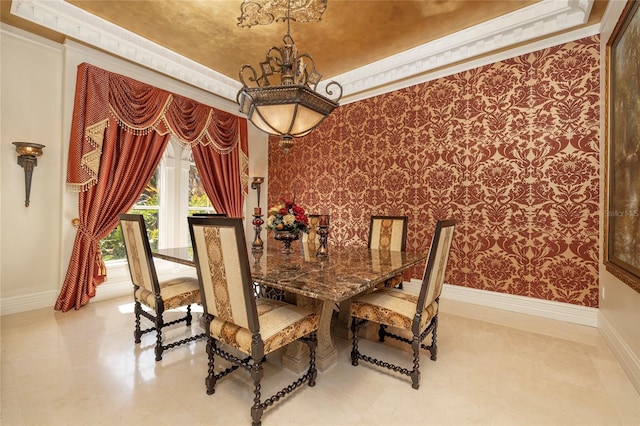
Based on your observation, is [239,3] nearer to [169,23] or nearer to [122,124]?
[169,23]

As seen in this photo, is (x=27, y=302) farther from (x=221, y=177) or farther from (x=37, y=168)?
(x=221, y=177)

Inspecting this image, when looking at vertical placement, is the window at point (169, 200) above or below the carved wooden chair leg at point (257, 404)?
above

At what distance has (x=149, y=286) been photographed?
85.4 inches

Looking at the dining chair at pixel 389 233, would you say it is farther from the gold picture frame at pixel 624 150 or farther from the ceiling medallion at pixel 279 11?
the ceiling medallion at pixel 279 11

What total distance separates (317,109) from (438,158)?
2.06 metres

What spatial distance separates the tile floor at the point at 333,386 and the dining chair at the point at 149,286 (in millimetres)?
192

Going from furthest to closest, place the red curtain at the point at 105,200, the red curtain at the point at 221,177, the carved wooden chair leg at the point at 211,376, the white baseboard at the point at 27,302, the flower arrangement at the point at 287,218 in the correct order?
1. the red curtain at the point at 221,177
2. the red curtain at the point at 105,200
3. the white baseboard at the point at 27,302
4. the flower arrangement at the point at 287,218
5. the carved wooden chair leg at the point at 211,376

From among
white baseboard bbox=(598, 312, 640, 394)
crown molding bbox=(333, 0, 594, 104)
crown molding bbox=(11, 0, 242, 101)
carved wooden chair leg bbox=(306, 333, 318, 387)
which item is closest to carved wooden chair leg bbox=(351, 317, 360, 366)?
carved wooden chair leg bbox=(306, 333, 318, 387)

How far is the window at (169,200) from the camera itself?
13.4 feet

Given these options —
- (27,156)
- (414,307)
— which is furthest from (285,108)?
(27,156)

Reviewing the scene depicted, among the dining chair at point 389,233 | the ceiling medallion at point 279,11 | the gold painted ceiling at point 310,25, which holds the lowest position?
the dining chair at point 389,233

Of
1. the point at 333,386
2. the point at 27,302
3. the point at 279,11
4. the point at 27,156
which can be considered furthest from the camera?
the point at 27,302

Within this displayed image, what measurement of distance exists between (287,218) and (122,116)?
8.54 feet

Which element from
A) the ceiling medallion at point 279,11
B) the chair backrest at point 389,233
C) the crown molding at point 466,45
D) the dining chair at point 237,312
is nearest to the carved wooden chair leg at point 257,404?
the dining chair at point 237,312
